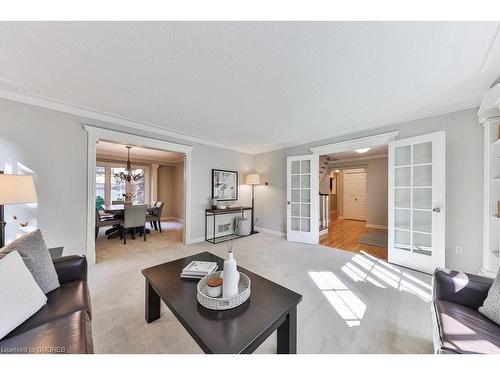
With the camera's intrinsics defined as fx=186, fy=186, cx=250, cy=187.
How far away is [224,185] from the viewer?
4648mm

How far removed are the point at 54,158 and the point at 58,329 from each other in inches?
98.6

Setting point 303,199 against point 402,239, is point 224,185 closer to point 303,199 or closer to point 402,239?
point 303,199

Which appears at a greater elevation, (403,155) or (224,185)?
(403,155)

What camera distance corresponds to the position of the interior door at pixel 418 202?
249 cm

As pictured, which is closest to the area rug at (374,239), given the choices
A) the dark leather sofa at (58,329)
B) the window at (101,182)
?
the dark leather sofa at (58,329)

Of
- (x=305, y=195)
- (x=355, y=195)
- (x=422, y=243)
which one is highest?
(x=305, y=195)

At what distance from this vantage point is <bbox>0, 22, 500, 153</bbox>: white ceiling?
1.32m

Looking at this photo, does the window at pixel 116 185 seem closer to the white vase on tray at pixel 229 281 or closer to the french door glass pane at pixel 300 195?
the french door glass pane at pixel 300 195

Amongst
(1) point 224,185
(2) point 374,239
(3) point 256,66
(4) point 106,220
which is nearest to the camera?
(3) point 256,66

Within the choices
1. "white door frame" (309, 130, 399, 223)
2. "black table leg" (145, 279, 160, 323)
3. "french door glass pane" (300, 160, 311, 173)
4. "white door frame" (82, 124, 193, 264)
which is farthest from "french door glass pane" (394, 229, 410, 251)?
"white door frame" (82, 124, 193, 264)

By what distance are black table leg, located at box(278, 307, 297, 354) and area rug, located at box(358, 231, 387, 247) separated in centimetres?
361

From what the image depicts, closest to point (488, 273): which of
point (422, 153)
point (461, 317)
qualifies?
point (422, 153)
